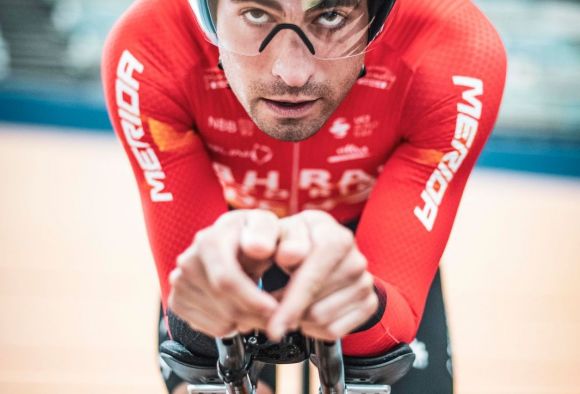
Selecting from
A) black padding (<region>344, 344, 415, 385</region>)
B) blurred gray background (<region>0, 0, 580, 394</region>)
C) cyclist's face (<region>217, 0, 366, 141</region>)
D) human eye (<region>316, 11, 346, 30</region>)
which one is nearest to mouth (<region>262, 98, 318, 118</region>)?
cyclist's face (<region>217, 0, 366, 141</region>)

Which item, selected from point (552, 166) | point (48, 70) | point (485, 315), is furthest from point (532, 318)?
point (48, 70)

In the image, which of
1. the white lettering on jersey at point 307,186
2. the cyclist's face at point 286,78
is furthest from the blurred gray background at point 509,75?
the cyclist's face at point 286,78

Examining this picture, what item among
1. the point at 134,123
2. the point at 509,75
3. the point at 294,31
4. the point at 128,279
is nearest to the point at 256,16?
the point at 294,31

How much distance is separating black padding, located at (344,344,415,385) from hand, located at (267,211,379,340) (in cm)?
27

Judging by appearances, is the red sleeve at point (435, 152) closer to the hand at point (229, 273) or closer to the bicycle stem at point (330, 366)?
the bicycle stem at point (330, 366)

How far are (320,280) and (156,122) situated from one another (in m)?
Result: 0.58

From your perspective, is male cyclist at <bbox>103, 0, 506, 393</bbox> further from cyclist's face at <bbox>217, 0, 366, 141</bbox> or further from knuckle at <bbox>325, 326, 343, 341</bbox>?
knuckle at <bbox>325, 326, 343, 341</bbox>

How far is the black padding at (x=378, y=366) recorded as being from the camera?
877 millimetres

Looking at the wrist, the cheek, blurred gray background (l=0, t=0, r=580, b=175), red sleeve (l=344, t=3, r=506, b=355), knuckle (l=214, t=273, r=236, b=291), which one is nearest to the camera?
knuckle (l=214, t=273, r=236, b=291)

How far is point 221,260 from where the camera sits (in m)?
0.54

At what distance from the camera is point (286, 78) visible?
874 mm

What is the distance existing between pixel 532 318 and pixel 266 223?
6.31 feet

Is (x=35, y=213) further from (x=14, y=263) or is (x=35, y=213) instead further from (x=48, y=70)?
(x=48, y=70)

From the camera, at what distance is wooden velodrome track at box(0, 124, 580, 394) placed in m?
2.02
